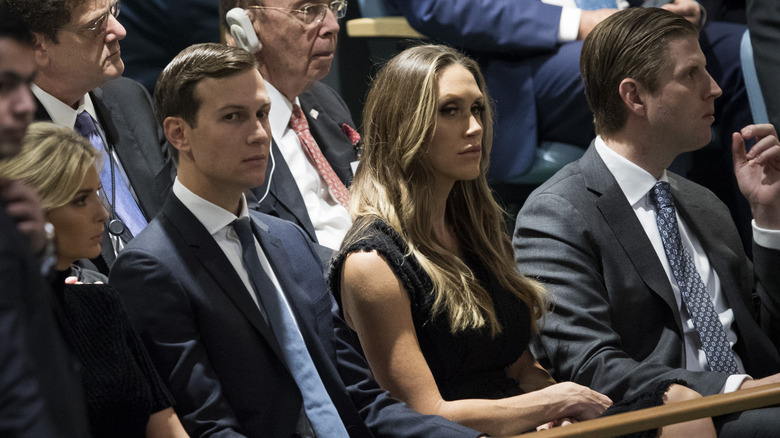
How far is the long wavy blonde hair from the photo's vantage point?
5.59 feet

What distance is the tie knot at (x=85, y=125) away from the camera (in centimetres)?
200

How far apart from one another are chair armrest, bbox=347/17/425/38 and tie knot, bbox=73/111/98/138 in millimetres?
964

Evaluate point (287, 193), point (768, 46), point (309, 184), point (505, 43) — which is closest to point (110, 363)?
point (287, 193)

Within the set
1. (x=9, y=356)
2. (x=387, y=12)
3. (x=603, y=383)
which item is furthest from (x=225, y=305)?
(x=387, y=12)

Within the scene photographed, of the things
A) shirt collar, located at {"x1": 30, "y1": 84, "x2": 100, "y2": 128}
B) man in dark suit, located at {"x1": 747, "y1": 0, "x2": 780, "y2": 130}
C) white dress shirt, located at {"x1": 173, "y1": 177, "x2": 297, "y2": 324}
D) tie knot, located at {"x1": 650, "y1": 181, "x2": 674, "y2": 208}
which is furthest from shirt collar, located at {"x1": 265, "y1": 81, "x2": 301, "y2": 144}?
man in dark suit, located at {"x1": 747, "y1": 0, "x2": 780, "y2": 130}

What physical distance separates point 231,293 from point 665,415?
687mm

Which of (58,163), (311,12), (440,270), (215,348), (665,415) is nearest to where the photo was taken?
(665,415)

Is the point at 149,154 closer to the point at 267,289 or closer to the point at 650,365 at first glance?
the point at 267,289

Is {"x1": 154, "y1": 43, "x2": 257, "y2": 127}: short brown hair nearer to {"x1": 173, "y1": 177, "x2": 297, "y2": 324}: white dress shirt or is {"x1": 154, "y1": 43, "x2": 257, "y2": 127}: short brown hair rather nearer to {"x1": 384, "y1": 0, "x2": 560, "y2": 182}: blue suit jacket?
{"x1": 173, "y1": 177, "x2": 297, "y2": 324}: white dress shirt

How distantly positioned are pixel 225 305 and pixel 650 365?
81 centimetres

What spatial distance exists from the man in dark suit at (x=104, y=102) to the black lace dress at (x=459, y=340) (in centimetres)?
56

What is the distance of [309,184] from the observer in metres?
2.32

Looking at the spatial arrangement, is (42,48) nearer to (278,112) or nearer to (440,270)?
(278,112)

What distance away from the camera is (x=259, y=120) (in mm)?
1730
